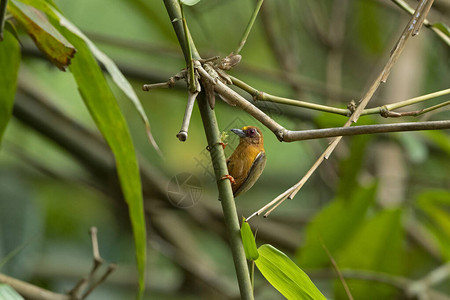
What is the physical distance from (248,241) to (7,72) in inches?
16.5

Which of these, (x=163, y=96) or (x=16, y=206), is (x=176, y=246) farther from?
(x=163, y=96)

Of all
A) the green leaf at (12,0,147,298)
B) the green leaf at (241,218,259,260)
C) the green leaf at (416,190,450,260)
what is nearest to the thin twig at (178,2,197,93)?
the green leaf at (241,218,259,260)

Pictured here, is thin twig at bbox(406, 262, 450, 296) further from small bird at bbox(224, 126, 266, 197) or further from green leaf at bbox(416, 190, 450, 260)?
small bird at bbox(224, 126, 266, 197)

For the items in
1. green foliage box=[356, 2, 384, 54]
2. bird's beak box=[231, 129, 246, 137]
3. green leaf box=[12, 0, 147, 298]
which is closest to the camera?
bird's beak box=[231, 129, 246, 137]

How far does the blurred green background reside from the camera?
128cm

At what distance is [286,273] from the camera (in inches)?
19.2

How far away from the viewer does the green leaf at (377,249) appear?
4.12 ft

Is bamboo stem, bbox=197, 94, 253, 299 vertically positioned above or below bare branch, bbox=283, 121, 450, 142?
below

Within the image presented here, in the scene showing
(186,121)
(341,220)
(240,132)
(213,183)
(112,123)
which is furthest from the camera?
(341,220)

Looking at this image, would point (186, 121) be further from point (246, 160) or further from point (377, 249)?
point (377, 249)

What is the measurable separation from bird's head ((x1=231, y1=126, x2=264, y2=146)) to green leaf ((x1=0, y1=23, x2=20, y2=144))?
0.33m

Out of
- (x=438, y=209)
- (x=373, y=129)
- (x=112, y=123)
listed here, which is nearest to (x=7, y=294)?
(x=112, y=123)

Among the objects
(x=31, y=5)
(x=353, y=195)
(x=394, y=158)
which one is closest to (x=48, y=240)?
(x=353, y=195)

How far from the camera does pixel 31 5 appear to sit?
54 cm
